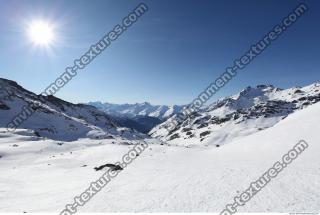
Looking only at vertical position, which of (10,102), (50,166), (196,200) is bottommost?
(196,200)

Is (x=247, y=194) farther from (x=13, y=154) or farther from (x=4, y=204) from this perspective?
(x=13, y=154)

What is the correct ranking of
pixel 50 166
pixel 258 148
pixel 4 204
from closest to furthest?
1. pixel 4 204
2. pixel 258 148
3. pixel 50 166

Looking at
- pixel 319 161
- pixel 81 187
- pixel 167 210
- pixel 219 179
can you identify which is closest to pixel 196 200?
pixel 167 210

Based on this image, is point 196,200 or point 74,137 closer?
point 196,200

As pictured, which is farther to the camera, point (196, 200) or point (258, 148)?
point (258, 148)

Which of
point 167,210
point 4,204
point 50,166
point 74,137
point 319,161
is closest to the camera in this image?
point 167,210

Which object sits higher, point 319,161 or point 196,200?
point 196,200

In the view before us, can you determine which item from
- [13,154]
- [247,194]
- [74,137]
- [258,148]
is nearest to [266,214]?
Answer: [247,194]

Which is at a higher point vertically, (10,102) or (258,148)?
(10,102)

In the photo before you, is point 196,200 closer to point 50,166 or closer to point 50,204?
point 50,204
